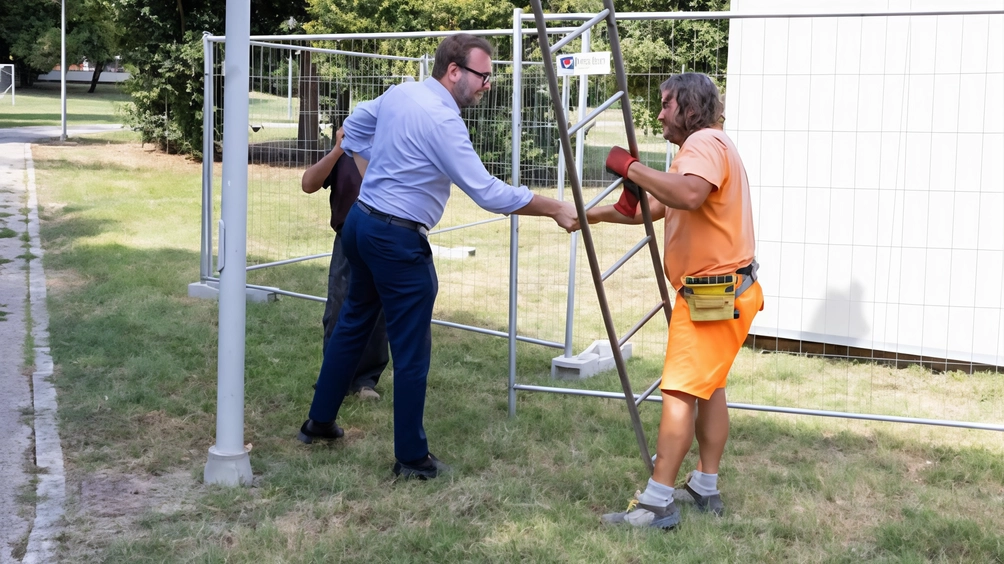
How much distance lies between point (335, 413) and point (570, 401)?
164cm

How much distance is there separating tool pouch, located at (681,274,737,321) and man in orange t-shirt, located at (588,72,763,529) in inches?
1.4

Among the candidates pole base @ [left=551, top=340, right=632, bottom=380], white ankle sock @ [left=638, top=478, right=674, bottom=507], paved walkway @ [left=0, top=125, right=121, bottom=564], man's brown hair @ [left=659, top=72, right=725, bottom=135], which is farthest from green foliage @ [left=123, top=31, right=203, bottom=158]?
white ankle sock @ [left=638, top=478, right=674, bottom=507]

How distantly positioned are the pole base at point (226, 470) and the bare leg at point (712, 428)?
201 cm

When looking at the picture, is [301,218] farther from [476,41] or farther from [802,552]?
[802,552]

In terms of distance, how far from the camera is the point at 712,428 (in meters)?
4.41

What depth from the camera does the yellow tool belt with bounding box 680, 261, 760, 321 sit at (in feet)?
13.3

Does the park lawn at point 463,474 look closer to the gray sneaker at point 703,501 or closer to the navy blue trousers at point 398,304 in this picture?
the gray sneaker at point 703,501

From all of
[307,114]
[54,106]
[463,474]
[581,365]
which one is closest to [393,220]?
[463,474]

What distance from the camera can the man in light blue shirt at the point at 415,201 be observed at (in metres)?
4.40

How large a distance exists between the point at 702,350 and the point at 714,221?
20.0 inches

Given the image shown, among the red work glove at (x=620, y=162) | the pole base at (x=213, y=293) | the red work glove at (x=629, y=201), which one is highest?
the red work glove at (x=620, y=162)

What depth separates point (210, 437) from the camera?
545 cm

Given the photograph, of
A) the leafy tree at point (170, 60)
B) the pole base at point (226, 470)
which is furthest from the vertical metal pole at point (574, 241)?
the leafy tree at point (170, 60)

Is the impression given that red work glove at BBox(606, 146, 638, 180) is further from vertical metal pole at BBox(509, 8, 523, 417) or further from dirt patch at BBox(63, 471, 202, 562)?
dirt patch at BBox(63, 471, 202, 562)
